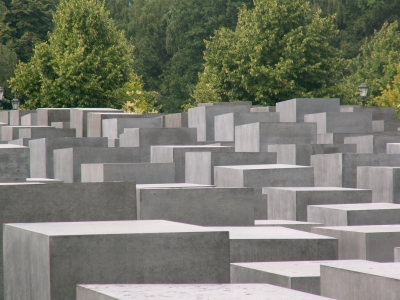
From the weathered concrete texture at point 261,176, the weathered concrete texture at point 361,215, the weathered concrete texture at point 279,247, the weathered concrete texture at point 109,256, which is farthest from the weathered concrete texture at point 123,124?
the weathered concrete texture at point 109,256

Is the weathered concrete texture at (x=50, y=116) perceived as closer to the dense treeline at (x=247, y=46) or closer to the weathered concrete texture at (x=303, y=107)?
the weathered concrete texture at (x=303, y=107)

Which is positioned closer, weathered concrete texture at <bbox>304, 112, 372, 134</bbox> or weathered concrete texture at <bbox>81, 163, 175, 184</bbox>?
weathered concrete texture at <bbox>81, 163, 175, 184</bbox>

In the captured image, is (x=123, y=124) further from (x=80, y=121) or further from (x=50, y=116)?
(x=50, y=116)

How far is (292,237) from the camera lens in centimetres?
745

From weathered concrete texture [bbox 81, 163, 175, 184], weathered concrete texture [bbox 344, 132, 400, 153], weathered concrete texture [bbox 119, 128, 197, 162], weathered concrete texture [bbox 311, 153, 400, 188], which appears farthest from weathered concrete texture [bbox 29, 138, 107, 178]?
weathered concrete texture [bbox 344, 132, 400, 153]

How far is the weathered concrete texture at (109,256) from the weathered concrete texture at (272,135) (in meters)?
10.5

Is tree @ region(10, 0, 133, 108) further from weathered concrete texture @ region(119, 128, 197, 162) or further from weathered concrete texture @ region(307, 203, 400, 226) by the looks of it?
weathered concrete texture @ region(307, 203, 400, 226)

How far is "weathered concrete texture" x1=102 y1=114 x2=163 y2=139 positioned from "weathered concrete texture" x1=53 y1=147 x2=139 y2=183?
13.7 feet

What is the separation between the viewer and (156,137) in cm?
1655

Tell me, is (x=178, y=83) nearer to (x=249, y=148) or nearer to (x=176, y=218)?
(x=249, y=148)

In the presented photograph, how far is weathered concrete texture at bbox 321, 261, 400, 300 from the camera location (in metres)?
5.04

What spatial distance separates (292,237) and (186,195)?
1.25 metres

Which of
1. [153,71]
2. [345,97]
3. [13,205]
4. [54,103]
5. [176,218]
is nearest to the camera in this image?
[13,205]

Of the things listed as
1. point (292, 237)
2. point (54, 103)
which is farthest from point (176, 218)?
point (54, 103)
